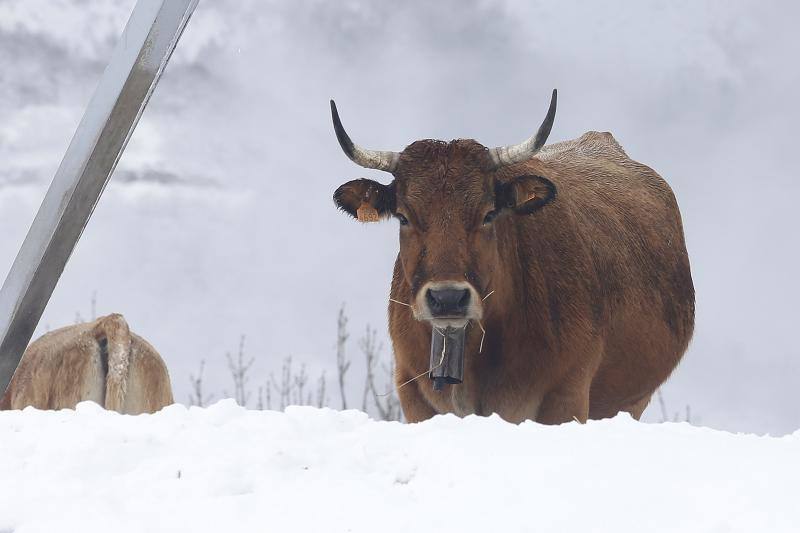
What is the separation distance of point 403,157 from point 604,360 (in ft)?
7.08

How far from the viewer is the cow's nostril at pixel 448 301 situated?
610 centimetres

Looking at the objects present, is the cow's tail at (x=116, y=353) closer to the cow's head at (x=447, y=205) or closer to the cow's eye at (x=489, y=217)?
the cow's head at (x=447, y=205)

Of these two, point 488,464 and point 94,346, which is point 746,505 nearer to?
point 488,464

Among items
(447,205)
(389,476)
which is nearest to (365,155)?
(447,205)

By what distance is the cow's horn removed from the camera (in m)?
7.00

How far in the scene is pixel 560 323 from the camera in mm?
7012

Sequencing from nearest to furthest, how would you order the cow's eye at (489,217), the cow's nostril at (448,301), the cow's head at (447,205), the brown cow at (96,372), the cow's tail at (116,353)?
the cow's nostril at (448,301), the cow's head at (447,205), the cow's eye at (489,217), the cow's tail at (116,353), the brown cow at (96,372)

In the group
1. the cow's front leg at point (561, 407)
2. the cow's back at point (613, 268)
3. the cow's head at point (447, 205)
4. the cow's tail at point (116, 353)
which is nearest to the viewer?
the cow's head at point (447, 205)

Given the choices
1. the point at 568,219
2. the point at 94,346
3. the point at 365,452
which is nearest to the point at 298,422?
the point at 365,452

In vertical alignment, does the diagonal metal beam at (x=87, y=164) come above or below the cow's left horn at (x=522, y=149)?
below

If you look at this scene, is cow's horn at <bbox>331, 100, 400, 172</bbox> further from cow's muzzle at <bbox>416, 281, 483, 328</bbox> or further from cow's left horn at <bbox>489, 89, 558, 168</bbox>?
cow's muzzle at <bbox>416, 281, 483, 328</bbox>

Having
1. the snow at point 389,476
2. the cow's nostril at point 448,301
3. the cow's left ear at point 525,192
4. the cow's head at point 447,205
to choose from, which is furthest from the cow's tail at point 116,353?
the snow at point 389,476

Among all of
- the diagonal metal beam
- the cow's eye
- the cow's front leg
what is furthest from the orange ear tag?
the diagonal metal beam

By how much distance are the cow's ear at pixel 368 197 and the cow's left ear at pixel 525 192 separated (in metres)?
0.74
